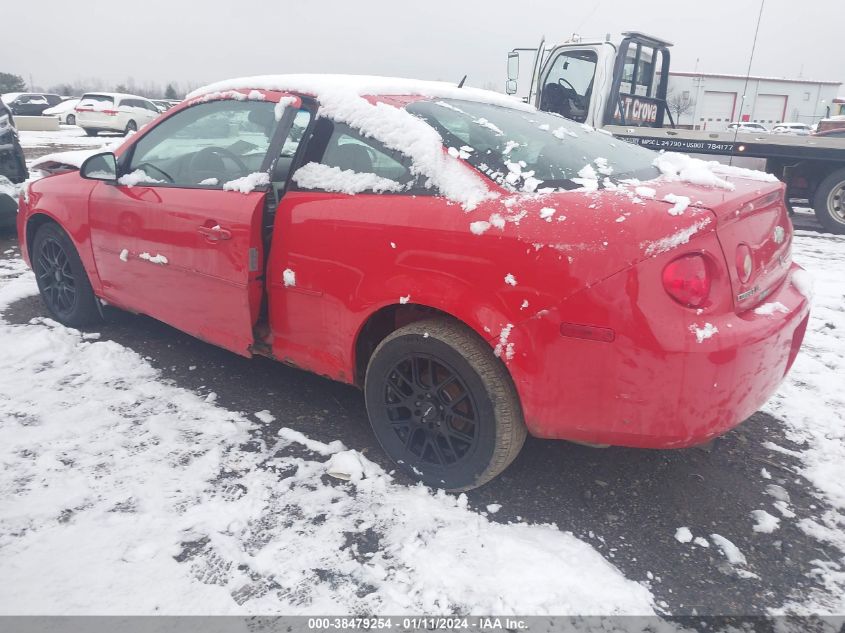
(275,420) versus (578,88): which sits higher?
(578,88)

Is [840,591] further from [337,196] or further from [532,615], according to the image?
[337,196]

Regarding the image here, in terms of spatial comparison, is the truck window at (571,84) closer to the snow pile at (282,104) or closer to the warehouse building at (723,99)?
the warehouse building at (723,99)

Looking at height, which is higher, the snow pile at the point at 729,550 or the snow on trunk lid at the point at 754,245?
the snow on trunk lid at the point at 754,245

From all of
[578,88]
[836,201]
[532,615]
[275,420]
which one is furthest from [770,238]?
[836,201]

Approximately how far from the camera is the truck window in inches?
306

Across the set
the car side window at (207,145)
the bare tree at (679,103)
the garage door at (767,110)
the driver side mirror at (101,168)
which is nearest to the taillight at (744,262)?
the car side window at (207,145)

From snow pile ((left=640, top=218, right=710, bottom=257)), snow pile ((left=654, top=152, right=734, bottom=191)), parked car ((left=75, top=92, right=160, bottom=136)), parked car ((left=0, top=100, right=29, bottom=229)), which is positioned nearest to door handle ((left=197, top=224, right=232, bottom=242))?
snow pile ((left=640, top=218, right=710, bottom=257))

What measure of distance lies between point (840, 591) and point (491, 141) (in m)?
2.02

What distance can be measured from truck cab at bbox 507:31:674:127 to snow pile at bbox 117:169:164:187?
5782 mm

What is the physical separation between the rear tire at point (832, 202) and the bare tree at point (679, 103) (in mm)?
2217

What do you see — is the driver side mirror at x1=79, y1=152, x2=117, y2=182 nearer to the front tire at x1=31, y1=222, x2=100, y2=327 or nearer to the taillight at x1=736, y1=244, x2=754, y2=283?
the front tire at x1=31, y1=222, x2=100, y2=327

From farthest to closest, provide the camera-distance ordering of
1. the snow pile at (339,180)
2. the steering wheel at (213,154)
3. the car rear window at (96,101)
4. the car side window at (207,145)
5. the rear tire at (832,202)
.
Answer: the car rear window at (96,101) < the rear tire at (832,202) < the steering wheel at (213,154) < the car side window at (207,145) < the snow pile at (339,180)

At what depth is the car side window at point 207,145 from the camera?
3008mm

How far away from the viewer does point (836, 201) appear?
8.04 m
